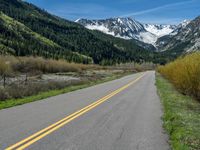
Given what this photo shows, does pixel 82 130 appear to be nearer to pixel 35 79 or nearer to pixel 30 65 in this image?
pixel 35 79

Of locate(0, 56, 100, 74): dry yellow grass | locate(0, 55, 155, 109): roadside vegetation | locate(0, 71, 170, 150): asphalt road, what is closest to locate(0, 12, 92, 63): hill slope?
locate(0, 56, 100, 74): dry yellow grass

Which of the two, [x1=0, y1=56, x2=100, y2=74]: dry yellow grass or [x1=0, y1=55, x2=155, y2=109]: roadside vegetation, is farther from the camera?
[x1=0, y1=56, x2=100, y2=74]: dry yellow grass

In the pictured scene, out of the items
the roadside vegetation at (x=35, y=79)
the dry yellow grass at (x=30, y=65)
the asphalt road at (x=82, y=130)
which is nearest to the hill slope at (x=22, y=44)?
the dry yellow grass at (x=30, y=65)

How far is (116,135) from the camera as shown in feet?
29.6

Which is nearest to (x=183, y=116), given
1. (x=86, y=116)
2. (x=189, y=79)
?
(x=86, y=116)

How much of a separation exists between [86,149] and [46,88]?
1949cm

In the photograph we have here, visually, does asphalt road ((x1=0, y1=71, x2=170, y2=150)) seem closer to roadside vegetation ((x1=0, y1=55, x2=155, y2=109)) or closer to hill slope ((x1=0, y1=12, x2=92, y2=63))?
roadside vegetation ((x1=0, y1=55, x2=155, y2=109))

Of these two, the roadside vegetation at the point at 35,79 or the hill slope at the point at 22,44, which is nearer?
the roadside vegetation at the point at 35,79

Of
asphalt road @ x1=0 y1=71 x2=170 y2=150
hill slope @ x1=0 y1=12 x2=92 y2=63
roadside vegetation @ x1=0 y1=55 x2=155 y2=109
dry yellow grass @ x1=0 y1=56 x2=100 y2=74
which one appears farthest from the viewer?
hill slope @ x1=0 y1=12 x2=92 y2=63

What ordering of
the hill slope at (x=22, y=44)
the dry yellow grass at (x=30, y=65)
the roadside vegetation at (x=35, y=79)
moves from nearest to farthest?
the roadside vegetation at (x=35, y=79) → the dry yellow grass at (x=30, y=65) → the hill slope at (x=22, y=44)

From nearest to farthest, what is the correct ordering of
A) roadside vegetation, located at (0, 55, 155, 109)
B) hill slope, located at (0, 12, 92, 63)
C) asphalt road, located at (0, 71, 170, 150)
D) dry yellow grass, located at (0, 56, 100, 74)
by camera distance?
asphalt road, located at (0, 71, 170, 150), roadside vegetation, located at (0, 55, 155, 109), dry yellow grass, located at (0, 56, 100, 74), hill slope, located at (0, 12, 92, 63)

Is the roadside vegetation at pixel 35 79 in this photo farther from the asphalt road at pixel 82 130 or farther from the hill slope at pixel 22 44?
the hill slope at pixel 22 44

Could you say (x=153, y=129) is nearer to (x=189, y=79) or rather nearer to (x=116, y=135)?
(x=116, y=135)

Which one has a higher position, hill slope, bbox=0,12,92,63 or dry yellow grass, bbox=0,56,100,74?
hill slope, bbox=0,12,92,63
